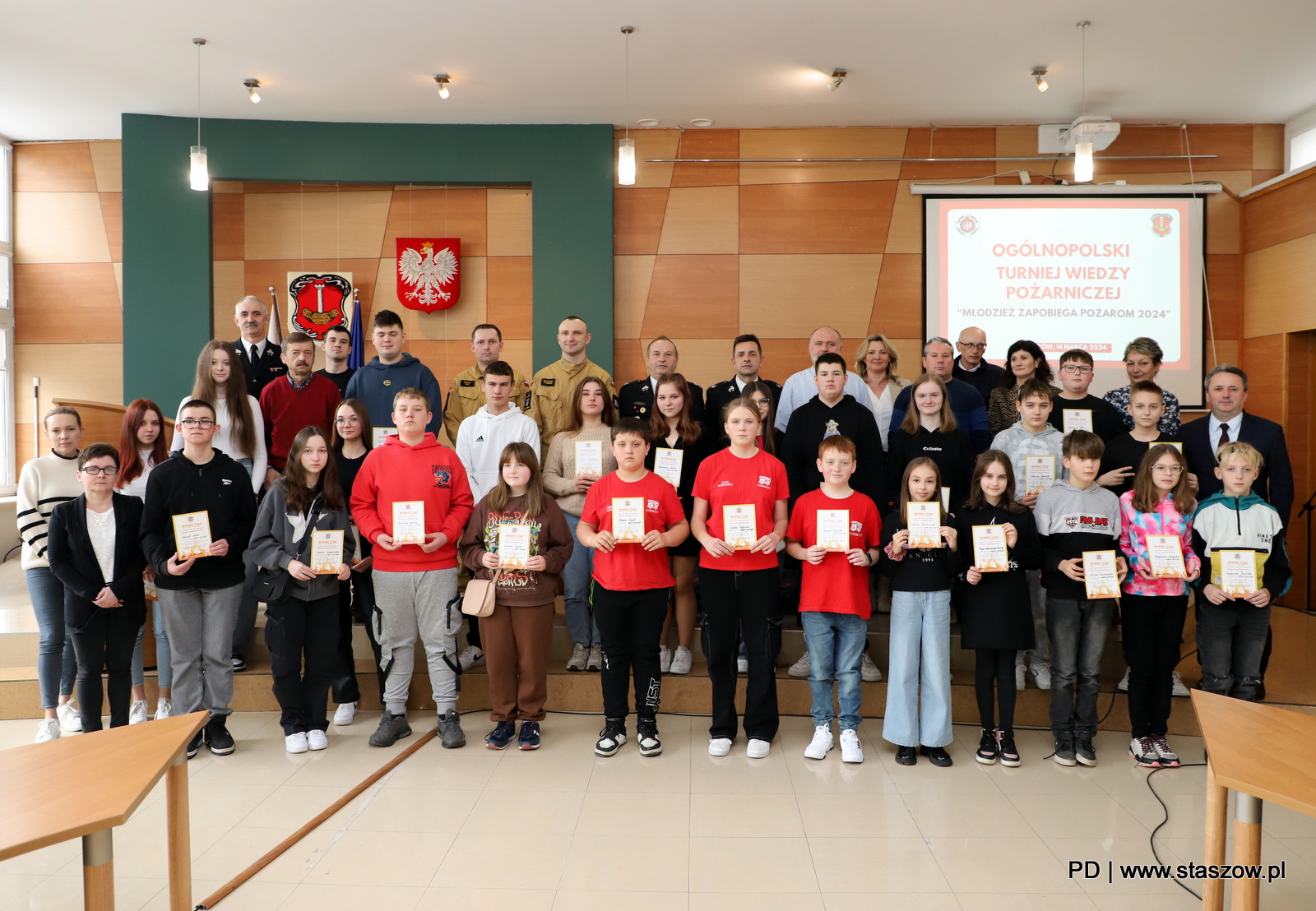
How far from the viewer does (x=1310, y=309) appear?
20.2 feet

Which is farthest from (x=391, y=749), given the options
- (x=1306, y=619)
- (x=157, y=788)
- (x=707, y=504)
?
(x=1306, y=619)

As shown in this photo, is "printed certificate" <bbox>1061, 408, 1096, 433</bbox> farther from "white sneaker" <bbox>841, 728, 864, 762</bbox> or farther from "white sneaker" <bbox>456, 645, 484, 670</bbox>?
"white sneaker" <bbox>456, 645, 484, 670</bbox>

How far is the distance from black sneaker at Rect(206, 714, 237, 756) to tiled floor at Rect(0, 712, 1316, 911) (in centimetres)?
5

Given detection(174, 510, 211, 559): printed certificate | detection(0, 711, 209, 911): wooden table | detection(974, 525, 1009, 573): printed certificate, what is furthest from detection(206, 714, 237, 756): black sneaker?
detection(974, 525, 1009, 573): printed certificate

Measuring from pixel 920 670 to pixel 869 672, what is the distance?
616mm

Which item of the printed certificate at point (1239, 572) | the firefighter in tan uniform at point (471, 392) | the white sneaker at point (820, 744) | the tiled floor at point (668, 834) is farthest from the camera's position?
the firefighter in tan uniform at point (471, 392)

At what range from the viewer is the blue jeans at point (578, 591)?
4.38 metres

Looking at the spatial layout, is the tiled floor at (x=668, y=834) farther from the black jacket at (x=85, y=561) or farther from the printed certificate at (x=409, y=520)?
the printed certificate at (x=409, y=520)

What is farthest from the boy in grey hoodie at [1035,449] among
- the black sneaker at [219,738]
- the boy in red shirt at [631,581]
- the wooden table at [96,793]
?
the black sneaker at [219,738]

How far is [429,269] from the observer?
7117mm

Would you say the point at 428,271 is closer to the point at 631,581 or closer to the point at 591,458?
the point at 591,458

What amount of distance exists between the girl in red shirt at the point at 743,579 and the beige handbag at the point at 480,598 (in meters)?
0.98

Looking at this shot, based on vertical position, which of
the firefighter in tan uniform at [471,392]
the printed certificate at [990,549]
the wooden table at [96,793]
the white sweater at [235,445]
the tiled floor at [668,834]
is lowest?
the tiled floor at [668,834]

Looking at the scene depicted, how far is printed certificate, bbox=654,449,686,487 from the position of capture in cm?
413
